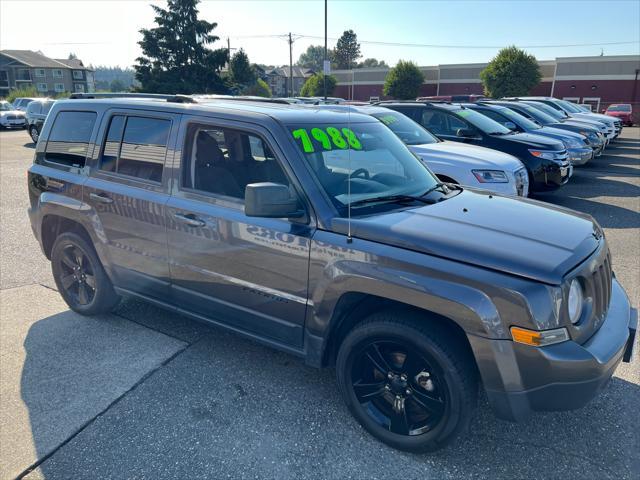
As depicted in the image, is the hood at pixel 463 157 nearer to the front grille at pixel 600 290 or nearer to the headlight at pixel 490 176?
the headlight at pixel 490 176

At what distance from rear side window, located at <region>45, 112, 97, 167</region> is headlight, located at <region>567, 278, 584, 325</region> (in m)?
3.72

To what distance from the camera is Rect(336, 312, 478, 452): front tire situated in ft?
7.99

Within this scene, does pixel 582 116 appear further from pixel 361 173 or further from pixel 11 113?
pixel 11 113

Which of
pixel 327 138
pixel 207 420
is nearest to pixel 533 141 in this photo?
pixel 327 138

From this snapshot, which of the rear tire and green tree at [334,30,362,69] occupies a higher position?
green tree at [334,30,362,69]

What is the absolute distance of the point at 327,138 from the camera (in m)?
3.21

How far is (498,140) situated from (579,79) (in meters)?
48.7

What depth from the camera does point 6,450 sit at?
8.91 ft

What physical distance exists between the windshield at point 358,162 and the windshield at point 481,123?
5568mm

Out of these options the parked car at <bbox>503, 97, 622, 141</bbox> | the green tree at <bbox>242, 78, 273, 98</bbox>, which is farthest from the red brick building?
the parked car at <bbox>503, 97, 622, 141</bbox>

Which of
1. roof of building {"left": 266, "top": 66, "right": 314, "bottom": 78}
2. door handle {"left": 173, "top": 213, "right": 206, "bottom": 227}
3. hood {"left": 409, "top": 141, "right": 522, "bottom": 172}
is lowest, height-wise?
door handle {"left": 173, "top": 213, "right": 206, "bottom": 227}

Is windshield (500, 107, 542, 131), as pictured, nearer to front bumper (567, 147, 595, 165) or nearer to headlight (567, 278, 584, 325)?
front bumper (567, 147, 595, 165)

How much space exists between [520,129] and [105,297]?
9.54m

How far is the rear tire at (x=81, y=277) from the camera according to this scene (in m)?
4.15
